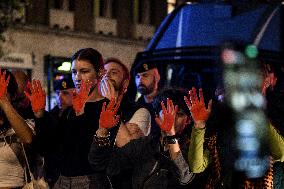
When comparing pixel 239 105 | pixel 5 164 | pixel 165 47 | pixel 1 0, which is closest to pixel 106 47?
pixel 1 0

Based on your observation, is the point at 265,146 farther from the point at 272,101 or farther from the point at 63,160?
the point at 63,160

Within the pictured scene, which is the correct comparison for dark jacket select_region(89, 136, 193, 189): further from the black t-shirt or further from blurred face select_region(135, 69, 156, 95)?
blurred face select_region(135, 69, 156, 95)

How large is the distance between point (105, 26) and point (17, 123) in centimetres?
2215

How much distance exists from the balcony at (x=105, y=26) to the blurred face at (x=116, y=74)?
20468mm

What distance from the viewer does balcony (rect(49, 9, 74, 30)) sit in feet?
79.2

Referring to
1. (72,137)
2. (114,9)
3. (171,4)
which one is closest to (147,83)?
(72,137)

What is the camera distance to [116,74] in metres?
5.33

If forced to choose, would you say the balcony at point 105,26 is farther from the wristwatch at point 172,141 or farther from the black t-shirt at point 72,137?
the wristwatch at point 172,141

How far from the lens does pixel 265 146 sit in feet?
10.0

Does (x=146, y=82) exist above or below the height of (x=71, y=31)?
above

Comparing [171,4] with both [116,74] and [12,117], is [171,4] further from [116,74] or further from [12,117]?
[12,117]

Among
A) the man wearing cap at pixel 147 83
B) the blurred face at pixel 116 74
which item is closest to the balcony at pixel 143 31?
the man wearing cap at pixel 147 83

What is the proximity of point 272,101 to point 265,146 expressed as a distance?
0.90 meters

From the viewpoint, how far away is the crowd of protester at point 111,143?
381 cm
